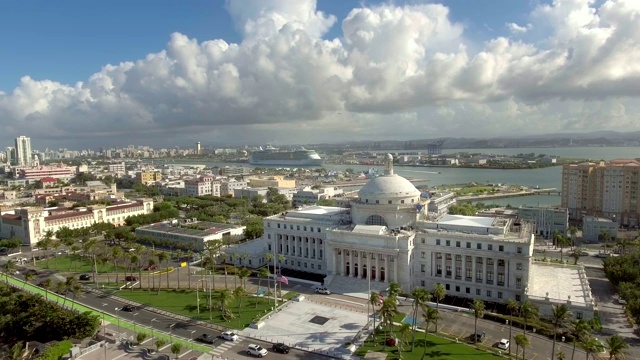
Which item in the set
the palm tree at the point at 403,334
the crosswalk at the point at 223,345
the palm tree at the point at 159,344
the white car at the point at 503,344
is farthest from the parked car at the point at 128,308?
the white car at the point at 503,344

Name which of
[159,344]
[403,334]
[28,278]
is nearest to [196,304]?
[159,344]

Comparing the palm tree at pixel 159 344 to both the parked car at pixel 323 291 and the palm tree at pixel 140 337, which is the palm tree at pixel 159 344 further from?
the parked car at pixel 323 291

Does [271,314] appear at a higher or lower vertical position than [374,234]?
lower

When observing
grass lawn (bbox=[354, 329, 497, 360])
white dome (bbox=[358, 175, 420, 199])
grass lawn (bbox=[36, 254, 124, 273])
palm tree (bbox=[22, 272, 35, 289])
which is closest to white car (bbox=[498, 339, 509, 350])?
grass lawn (bbox=[354, 329, 497, 360])

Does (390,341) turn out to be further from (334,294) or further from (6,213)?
(6,213)

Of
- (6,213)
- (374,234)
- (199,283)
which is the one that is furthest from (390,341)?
(6,213)

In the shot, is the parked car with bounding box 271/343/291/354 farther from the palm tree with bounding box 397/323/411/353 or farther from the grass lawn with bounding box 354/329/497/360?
the palm tree with bounding box 397/323/411/353

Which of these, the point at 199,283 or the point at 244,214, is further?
the point at 244,214
